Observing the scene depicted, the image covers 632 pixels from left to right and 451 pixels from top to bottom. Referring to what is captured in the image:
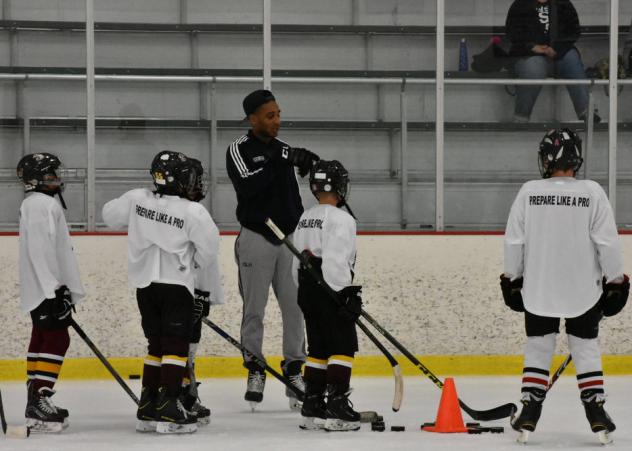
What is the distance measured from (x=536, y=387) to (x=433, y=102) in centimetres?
293

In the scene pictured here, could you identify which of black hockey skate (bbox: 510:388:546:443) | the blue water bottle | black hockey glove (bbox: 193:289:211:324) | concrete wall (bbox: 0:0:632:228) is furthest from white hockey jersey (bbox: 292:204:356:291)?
the blue water bottle

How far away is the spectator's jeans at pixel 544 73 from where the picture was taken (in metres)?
7.04

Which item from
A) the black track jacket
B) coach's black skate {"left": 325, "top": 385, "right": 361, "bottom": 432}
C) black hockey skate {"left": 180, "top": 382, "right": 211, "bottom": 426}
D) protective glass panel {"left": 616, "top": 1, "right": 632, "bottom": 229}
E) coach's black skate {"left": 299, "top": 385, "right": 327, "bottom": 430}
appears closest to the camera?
coach's black skate {"left": 325, "top": 385, "right": 361, "bottom": 432}

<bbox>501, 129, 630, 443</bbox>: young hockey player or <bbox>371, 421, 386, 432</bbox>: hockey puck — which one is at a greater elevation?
<bbox>501, 129, 630, 443</bbox>: young hockey player

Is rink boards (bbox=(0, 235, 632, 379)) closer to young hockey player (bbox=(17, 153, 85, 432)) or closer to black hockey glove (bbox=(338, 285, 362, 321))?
young hockey player (bbox=(17, 153, 85, 432))

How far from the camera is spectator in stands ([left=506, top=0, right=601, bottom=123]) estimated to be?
23.1 feet

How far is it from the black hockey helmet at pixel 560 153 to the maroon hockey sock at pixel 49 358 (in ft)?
6.39

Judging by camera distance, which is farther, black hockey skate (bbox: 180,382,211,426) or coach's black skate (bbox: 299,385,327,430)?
black hockey skate (bbox: 180,382,211,426)

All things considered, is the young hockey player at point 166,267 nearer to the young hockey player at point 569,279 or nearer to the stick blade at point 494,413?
the stick blade at point 494,413

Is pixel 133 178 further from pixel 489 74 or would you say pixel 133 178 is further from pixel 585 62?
pixel 585 62

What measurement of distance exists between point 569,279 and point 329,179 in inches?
40.1

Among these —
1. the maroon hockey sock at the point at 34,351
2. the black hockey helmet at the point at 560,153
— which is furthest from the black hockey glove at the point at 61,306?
the black hockey helmet at the point at 560,153

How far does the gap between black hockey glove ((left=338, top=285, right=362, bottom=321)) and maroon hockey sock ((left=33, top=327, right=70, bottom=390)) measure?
1.09 metres

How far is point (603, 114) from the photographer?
22.9 ft
